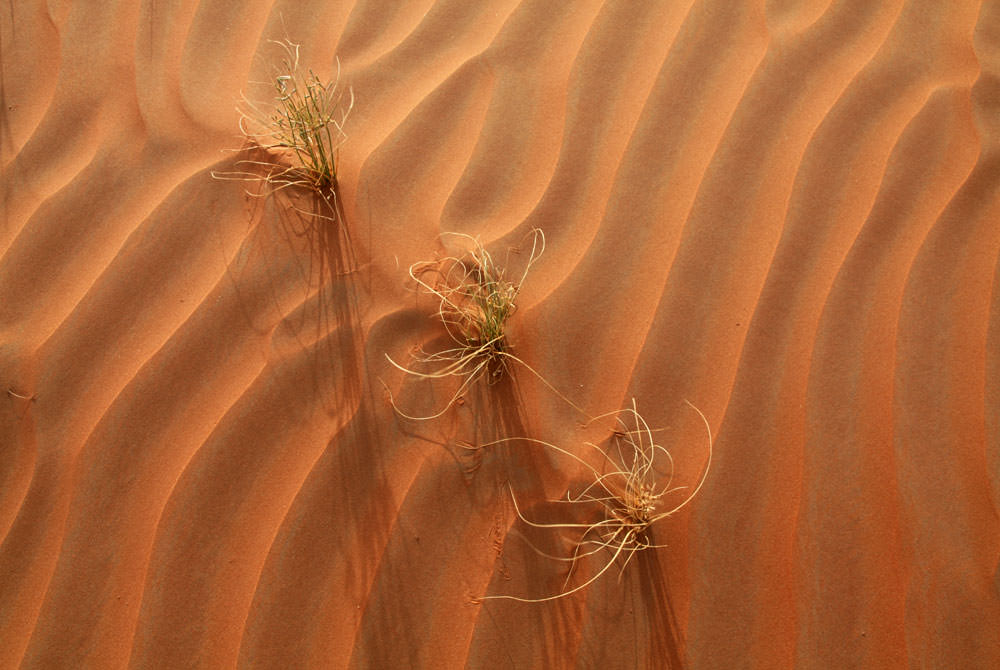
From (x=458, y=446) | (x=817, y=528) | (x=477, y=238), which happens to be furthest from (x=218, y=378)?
(x=817, y=528)

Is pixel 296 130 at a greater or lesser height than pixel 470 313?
greater

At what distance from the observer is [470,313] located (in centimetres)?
155

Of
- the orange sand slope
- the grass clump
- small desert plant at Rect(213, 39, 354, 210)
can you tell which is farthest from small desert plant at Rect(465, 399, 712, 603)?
small desert plant at Rect(213, 39, 354, 210)

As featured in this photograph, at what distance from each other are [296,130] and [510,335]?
2.77 feet

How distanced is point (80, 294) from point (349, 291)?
71cm

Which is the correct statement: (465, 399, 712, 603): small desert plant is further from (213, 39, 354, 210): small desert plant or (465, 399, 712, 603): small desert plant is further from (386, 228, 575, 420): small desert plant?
(213, 39, 354, 210): small desert plant

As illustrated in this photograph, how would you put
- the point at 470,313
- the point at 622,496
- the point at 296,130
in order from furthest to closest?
the point at 296,130, the point at 470,313, the point at 622,496

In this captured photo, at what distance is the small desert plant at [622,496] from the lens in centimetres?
139

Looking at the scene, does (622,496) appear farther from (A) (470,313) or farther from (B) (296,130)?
(B) (296,130)

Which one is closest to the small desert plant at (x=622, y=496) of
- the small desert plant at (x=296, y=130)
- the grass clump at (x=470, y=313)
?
the grass clump at (x=470, y=313)

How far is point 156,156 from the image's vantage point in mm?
1794

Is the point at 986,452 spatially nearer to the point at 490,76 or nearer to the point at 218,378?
the point at 490,76

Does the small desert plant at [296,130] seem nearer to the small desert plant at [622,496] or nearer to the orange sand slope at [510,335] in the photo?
the orange sand slope at [510,335]

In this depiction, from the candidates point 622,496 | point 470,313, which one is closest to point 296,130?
point 470,313
